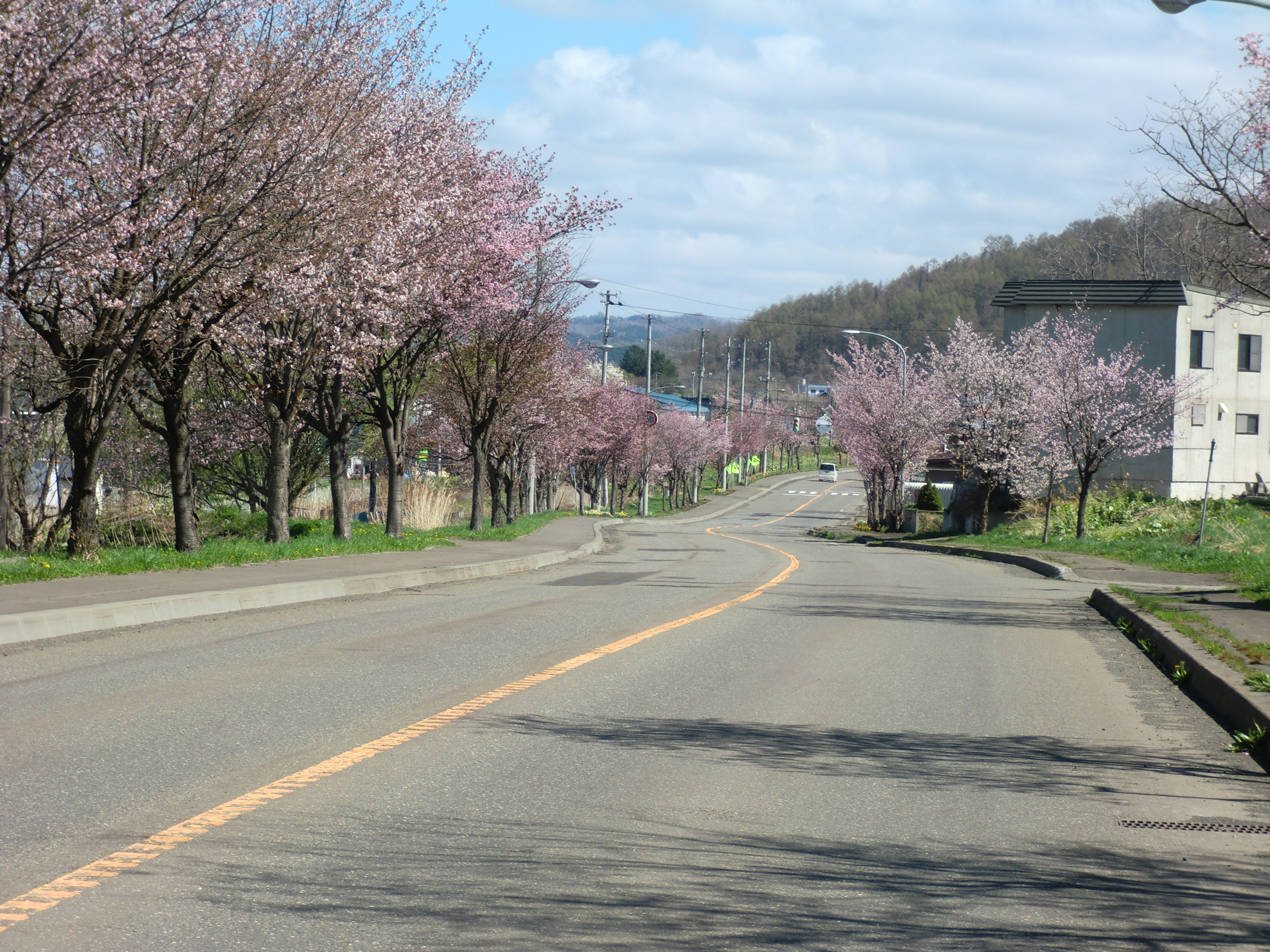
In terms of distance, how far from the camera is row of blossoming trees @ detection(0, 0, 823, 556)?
13.4m

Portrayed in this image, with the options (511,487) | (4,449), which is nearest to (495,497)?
(511,487)

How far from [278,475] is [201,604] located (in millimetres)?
8459

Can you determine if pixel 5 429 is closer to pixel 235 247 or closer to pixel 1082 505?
pixel 235 247

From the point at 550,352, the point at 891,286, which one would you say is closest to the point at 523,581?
the point at 550,352

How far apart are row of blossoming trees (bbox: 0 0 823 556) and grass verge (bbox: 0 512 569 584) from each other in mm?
→ 717

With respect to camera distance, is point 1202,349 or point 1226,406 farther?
point 1226,406

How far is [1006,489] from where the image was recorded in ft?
149

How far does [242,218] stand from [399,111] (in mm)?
5947

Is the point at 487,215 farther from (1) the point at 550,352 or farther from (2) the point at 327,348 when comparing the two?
(1) the point at 550,352

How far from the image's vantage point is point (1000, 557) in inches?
1144

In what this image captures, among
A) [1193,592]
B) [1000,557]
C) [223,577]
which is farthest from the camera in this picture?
Answer: [1000,557]

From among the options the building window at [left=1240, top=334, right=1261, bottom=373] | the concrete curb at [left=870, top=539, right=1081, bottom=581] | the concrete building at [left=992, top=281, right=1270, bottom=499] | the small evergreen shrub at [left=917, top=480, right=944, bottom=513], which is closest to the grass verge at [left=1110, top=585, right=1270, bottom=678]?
the concrete curb at [left=870, top=539, right=1081, bottom=581]

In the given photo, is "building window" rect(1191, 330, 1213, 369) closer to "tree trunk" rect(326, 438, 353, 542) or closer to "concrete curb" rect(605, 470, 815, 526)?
"concrete curb" rect(605, 470, 815, 526)

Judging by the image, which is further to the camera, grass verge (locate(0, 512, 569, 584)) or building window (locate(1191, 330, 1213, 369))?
building window (locate(1191, 330, 1213, 369))
